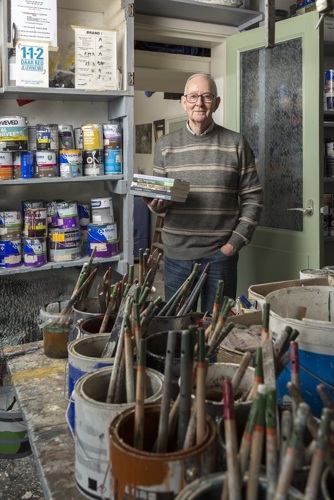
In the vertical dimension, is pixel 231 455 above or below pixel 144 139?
below

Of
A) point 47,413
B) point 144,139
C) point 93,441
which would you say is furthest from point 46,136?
point 144,139

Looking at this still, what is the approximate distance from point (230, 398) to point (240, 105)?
2.81 metres

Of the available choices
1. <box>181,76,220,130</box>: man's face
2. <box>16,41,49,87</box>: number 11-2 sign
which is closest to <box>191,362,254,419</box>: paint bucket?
<box>181,76,220,130</box>: man's face

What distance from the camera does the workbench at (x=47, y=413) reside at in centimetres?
91

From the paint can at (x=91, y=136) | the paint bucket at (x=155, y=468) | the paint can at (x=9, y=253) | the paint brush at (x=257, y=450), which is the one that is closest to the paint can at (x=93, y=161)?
the paint can at (x=91, y=136)

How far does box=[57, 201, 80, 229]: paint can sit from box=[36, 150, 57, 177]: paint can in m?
0.17

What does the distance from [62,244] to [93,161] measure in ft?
1.48

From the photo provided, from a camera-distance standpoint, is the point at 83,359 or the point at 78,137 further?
the point at 78,137

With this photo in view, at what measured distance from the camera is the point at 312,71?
2.78 m

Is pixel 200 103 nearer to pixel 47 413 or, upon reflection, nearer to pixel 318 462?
pixel 47 413

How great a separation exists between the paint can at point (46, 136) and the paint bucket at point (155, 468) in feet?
6.65

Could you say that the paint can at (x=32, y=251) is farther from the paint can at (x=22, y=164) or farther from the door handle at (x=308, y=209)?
the door handle at (x=308, y=209)

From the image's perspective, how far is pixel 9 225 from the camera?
→ 8.25 ft

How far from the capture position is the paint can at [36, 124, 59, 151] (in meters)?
2.52
